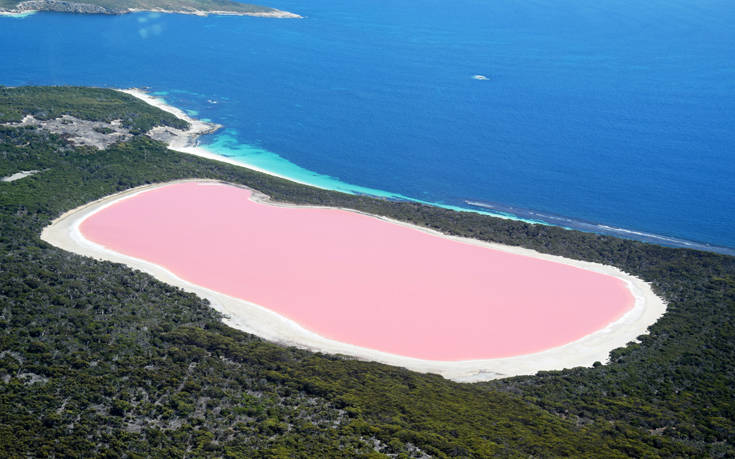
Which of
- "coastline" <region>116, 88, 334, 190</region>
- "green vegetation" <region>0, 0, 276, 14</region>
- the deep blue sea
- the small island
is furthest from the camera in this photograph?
"green vegetation" <region>0, 0, 276, 14</region>

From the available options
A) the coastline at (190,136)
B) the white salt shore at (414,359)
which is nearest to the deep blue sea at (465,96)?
the coastline at (190,136)

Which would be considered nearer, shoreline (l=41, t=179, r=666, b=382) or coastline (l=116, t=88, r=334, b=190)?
shoreline (l=41, t=179, r=666, b=382)

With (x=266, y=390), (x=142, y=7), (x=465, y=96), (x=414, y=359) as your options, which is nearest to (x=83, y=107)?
(x=414, y=359)

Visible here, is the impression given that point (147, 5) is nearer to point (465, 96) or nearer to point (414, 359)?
point (465, 96)

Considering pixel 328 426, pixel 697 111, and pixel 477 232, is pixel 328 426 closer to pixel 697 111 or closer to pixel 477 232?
pixel 477 232

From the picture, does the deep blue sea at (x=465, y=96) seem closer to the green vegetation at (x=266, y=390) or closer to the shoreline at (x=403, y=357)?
the shoreline at (x=403, y=357)

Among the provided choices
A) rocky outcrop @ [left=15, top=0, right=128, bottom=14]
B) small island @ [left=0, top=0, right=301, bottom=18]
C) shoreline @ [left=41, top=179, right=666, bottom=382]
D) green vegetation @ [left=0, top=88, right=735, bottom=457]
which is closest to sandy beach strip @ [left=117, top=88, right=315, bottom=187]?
shoreline @ [left=41, top=179, right=666, bottom=382]

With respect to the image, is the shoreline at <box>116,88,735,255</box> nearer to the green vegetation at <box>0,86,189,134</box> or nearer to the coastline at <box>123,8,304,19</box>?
the green vegetation at <box>0,86,189,134</box>
